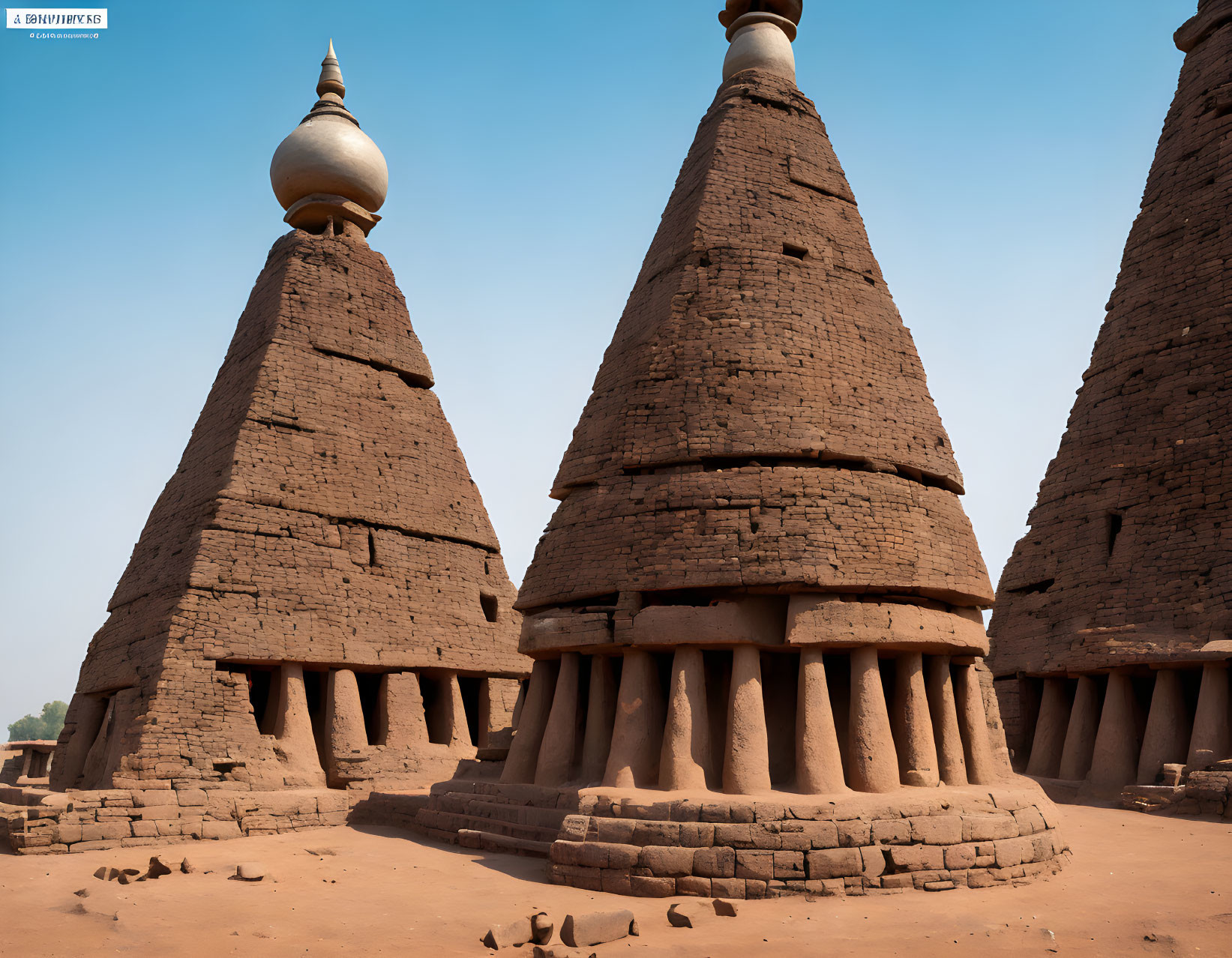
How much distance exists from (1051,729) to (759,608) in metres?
10.6

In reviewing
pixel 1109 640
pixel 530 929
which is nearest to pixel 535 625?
pixel 530 929

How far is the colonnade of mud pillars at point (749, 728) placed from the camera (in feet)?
35.0

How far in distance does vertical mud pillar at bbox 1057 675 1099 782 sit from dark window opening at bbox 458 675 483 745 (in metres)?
10.4

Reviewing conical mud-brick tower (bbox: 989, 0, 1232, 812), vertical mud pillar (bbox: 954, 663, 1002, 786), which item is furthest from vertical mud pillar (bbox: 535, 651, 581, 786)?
conical mud-brick tower (bbox: 989, 0, 1232, 812)

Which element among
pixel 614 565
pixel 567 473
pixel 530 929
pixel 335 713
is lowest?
pixel 530 929

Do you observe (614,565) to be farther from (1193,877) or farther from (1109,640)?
(1109,640)

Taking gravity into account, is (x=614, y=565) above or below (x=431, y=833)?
above

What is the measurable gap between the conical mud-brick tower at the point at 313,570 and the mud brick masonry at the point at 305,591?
36 millimetres

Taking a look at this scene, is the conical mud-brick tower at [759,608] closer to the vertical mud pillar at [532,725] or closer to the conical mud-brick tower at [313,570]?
the vertical mud pillar at [532,725]

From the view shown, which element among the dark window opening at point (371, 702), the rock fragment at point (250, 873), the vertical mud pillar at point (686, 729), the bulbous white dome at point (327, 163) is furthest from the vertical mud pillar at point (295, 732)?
the bulbous white dome at point (327, 163)

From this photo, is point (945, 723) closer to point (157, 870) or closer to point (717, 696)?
point (717, 696)

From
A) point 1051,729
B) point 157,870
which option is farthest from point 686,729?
point 1051,729

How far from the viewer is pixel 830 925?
8398 millimetres

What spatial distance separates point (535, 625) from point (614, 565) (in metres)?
1.44
